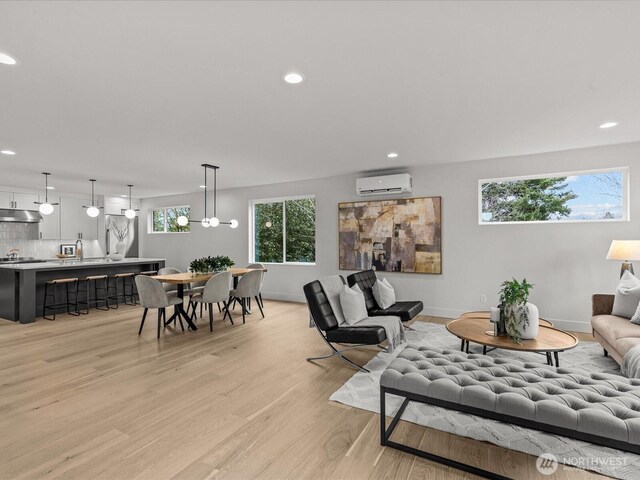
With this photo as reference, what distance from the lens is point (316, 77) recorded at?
254 cm

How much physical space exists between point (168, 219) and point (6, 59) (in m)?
7.34

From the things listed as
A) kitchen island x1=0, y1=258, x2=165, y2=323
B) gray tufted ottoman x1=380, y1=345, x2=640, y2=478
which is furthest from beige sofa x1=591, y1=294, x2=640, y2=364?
kitchen island x1=0, y1=258, x2=165, y2=323

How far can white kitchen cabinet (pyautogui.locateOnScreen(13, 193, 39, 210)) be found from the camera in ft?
25.7

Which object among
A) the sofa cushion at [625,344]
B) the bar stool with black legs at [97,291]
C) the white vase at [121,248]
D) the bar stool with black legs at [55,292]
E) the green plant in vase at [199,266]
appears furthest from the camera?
the white vase at [121,248]

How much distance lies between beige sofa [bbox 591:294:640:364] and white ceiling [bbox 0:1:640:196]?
6.71 feet

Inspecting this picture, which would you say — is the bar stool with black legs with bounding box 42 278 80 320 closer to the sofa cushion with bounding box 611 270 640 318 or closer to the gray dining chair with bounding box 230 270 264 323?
the gray dining chair with bounding box 230 270 264 323

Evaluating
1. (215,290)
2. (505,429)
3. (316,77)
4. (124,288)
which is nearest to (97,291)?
(124,288)

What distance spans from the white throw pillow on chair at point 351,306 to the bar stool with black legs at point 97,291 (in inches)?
203

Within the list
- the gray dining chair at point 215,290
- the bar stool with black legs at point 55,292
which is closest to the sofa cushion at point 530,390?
the gray dining chair at point 215,290

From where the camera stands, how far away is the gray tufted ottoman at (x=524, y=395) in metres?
1.61

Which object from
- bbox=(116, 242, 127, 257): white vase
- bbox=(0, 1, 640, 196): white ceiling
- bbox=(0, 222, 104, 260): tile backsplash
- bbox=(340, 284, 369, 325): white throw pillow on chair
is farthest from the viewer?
bbox=(116, 242, 127, 257): white vase

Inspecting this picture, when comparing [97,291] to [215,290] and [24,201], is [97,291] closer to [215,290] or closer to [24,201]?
[215,290]

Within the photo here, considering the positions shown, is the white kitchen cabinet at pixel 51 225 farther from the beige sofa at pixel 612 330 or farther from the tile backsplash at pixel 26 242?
the beige sofa at pixel 612 330

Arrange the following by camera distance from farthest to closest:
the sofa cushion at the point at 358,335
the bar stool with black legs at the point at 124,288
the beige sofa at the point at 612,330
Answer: the bar stool with black legs at the point at 124,288 → the sofa cushion at the point at 358,335 → the beige sofa at the point at 612,330
